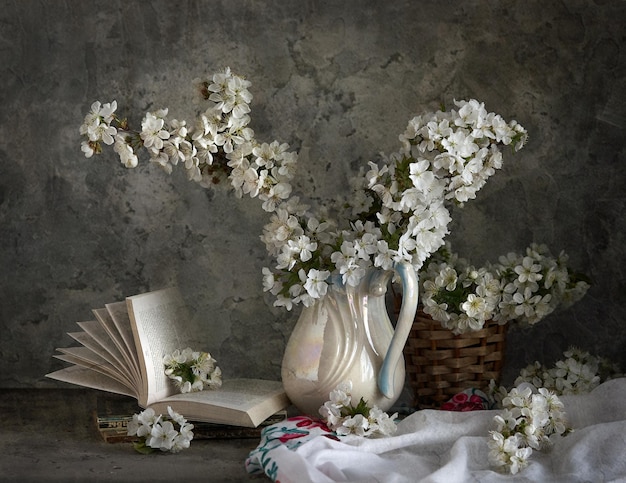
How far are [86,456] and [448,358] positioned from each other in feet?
2.33

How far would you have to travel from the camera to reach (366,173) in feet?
4.94

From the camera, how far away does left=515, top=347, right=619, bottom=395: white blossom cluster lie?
1.65 meters

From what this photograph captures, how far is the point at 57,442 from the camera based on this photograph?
1.59 metres

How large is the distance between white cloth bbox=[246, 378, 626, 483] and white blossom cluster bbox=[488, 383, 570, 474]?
21mm

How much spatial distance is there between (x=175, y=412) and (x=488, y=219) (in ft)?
2.75

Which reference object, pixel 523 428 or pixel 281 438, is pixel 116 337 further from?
pixel 523 428

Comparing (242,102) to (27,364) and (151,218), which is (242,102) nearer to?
(151,218)

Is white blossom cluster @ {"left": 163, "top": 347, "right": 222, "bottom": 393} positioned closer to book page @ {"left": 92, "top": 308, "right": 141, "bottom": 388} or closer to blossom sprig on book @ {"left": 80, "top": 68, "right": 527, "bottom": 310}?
book page @ {"left": 92, "top": 308, "right": 141, "bottom": 388}

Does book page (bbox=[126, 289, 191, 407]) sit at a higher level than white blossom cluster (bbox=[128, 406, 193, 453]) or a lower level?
higher

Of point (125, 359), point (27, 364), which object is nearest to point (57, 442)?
point (125, 359)

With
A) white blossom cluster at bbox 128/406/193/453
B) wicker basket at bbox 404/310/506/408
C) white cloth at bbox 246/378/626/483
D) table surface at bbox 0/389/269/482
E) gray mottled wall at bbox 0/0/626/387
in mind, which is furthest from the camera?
gray mottled wall at bbox 0/0/626/387

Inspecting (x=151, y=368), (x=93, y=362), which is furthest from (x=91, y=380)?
(x=151, y=368)

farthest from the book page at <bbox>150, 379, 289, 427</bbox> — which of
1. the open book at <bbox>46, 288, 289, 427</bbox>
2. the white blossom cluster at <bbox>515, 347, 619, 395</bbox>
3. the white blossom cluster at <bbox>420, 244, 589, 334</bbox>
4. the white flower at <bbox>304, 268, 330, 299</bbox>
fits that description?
the white blossom cluster at <bbox>515, 347, 619, 395</bbox>

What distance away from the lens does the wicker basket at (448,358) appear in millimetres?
1716
